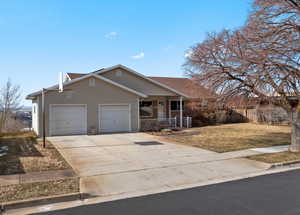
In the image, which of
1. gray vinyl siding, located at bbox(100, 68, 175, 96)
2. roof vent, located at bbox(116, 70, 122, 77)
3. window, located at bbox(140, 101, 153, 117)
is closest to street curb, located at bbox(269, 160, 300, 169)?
gray vinyl siding, located at bbox(100, 68, 175, 96)

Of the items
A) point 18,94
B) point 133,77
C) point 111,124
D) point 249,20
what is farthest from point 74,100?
point 18,94

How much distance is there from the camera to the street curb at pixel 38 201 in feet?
16.1

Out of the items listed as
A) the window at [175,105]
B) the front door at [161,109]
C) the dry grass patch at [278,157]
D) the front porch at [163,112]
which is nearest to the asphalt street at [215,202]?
the dry grass patch at [278,157]

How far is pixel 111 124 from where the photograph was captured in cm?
1859

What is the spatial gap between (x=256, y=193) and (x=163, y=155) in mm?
4911

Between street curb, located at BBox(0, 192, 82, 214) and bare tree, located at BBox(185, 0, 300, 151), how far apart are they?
294 inches

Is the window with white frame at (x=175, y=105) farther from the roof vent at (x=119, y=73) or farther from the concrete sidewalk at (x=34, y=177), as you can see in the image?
the concrete sidewalk at (x=34, y=177)

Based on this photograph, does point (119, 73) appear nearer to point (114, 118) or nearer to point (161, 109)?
point (114, 118)

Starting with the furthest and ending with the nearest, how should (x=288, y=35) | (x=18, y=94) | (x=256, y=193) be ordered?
1. (x=18, y=94)
2. (x=288, y=35)
3. (x=256, y=193)

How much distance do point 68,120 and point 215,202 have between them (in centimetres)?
1413

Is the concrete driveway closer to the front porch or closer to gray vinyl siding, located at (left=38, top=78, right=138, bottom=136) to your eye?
gray vinyl siding, located at (left=38, top=78, right=138, bottom=136)

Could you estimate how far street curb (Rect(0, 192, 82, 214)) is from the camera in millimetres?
4902

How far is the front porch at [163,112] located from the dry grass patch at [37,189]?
47.6ft

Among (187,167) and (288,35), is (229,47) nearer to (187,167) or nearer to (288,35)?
(288,35)
